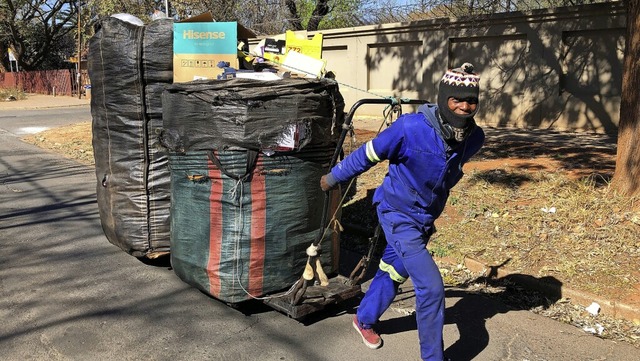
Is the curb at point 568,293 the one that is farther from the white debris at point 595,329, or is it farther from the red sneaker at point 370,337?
the red sneaker at point 370,337

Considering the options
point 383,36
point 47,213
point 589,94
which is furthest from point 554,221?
point 383,36

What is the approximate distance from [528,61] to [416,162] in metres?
10.3

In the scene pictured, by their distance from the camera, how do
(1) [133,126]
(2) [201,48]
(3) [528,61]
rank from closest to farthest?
(2) [201,48]
(1) [133,126]
(3) [528,61]

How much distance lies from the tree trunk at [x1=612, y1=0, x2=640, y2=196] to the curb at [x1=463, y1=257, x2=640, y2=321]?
1.68 metres

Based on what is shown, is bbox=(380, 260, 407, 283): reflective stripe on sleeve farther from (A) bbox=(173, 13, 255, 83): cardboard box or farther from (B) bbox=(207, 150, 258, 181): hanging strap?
(A) bbox=(173, 13, 255, 83): cardboard box

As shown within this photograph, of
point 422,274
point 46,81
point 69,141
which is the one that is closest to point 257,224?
point 422,274

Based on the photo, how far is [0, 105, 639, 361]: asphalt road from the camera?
347cm

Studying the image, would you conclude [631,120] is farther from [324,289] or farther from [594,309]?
[324,289]

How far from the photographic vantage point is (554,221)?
5.32 meters

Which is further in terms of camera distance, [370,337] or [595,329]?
[595,329]

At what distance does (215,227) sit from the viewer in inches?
146

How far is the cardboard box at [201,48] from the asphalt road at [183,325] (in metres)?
1.72

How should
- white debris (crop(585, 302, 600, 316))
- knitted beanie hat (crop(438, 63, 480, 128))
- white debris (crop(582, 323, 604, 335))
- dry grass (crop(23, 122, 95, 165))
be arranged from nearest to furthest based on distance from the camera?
knitted beanie hat (crop(438, 63, 480, 128)) → white debris (crop(582, 323, 604, 335)) → white debris (crop(585, 302, 600, 316)) → dry grass (crop(23, 122, 95, 165))

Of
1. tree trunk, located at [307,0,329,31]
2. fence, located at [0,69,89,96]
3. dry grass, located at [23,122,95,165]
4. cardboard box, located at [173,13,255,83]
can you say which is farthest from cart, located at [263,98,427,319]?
fence, located at [0,69,89,96]
